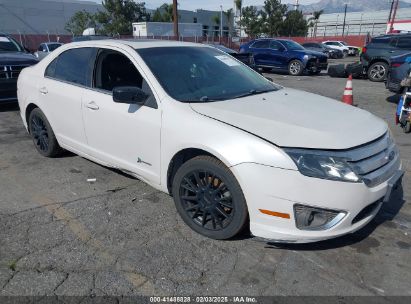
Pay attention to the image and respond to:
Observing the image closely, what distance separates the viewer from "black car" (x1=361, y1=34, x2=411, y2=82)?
44.8 ft

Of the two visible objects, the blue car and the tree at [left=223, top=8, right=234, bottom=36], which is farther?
the tree at [left=223, top=8, right=234, bottom=36]

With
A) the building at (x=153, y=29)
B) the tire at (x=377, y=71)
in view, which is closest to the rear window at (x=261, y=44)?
the tire at (x=377, y=71)

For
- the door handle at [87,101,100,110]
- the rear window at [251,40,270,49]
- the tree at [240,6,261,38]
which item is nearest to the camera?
the door handle at [87,101,100,110]

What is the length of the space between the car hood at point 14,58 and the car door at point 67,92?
3.76 m

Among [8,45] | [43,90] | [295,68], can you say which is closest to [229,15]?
[295,68]

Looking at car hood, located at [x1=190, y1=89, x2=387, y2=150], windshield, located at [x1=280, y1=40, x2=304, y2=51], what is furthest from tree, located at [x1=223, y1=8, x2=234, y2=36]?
car hood, located at [x1=190, y1=89, x2=387, y2=150]

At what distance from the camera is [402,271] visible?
2.82m

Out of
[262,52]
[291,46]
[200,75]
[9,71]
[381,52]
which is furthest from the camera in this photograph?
[262,52]

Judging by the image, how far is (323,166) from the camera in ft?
8.75

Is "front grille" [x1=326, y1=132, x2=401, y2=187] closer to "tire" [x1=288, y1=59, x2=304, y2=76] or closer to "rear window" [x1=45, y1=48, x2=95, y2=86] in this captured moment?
"rear window" [x1=45, y1=48, x2=95, y2=86]

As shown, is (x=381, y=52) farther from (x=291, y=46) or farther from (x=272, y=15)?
(x=272, y=15)

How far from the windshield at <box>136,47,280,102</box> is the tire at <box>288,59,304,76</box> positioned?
13.1 meters

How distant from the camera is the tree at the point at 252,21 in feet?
149

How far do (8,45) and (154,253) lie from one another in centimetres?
854
